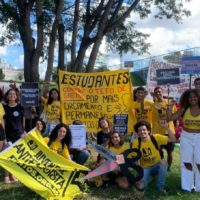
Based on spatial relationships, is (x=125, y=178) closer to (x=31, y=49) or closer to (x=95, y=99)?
(x=95, y=99)

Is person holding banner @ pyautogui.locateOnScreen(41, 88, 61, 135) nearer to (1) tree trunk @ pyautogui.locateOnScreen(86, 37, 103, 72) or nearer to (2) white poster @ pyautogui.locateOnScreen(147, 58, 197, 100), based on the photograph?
(2) white poster @ pyautogui.locateOnScreen(147, 58, 197, 100)

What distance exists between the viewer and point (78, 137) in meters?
8.34

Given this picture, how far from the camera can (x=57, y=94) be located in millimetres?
9672

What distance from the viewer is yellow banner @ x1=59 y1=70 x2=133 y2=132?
9.50m

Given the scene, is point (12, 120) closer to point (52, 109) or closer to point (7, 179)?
point (7, 179)

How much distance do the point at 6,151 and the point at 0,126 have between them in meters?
0.95

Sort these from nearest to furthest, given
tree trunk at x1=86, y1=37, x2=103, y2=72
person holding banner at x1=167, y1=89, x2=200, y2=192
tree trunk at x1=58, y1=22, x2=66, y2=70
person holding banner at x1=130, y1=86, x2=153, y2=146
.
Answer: person holding banner at x1=167, y1=89, x2=200, y2=192
person holding banner at x1=130, y1=86, x2=153, y2=146
tree trunk at x1=86, y1=37, x2=103, y2=72
tree trunk at x1=58, y1=22, x2=66, y2=70

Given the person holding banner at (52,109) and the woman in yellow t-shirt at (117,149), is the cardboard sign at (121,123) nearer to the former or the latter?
the person holding banner at (52,109)

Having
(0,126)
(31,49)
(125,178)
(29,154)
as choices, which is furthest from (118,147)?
(31,49)

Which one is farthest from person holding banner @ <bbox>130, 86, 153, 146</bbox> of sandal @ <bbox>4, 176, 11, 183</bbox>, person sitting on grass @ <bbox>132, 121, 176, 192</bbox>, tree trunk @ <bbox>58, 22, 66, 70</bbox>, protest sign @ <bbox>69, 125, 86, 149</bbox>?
tree trunk @ <bbox>58, 22, 66, 70</bbox>

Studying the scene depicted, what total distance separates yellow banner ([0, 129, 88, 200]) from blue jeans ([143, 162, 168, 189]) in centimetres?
120

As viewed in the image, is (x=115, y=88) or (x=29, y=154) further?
(x=115, y=88)

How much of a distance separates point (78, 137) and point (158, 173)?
180 centimetres

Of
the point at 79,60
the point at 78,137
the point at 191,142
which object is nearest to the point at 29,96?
the point at 78,137
